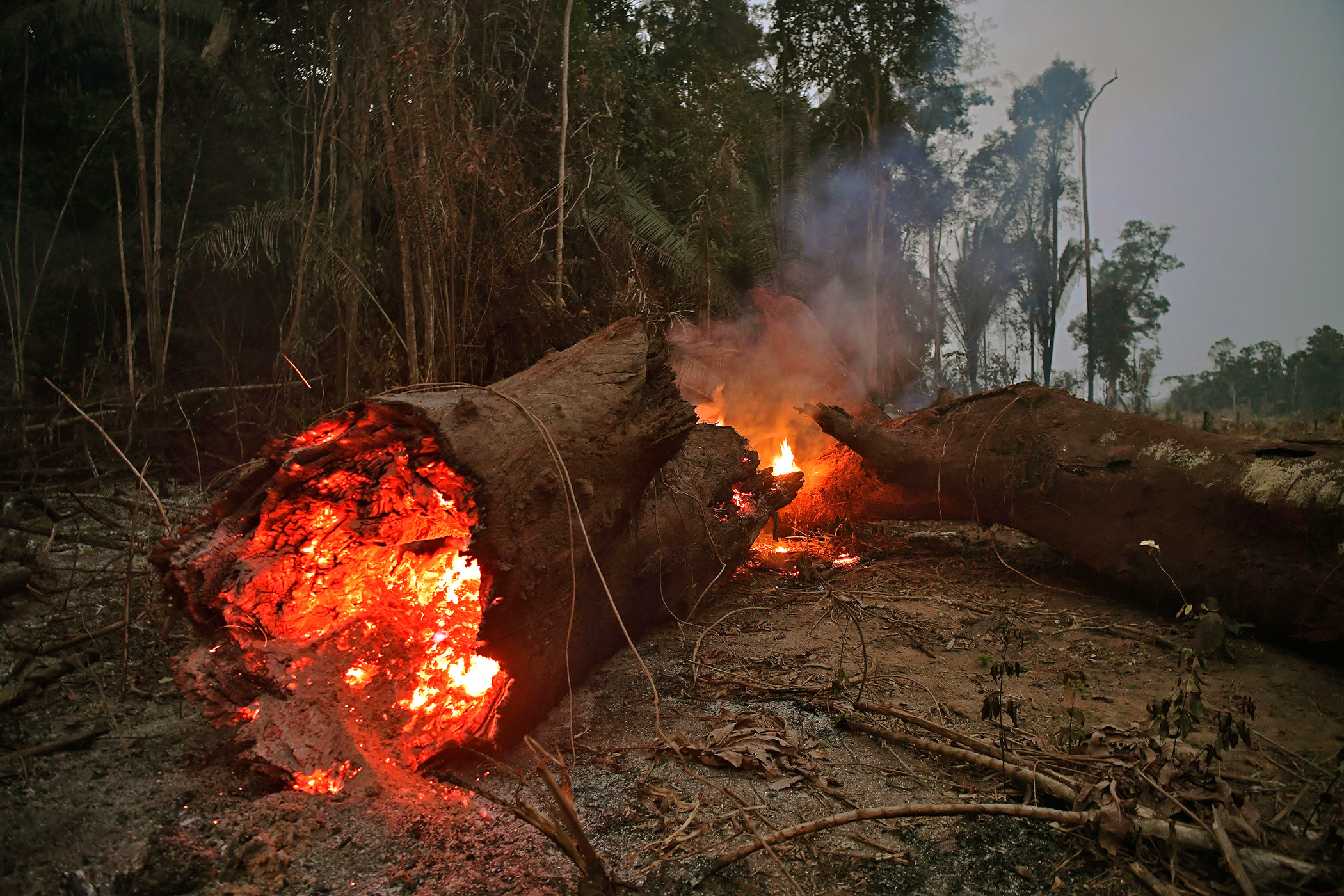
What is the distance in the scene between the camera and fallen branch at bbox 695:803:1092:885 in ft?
6.58

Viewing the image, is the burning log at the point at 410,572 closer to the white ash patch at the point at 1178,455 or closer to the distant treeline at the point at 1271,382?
the white ash patch at the point at 1178,455

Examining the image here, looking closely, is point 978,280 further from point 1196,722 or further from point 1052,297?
point 1196,722

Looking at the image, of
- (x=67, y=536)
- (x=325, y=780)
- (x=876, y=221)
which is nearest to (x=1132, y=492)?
(x=325, y=780)

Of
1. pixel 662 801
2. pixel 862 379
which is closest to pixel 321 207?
pixel 662 801

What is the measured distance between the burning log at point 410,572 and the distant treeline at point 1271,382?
48.2ft

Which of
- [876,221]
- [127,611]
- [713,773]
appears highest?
[876,221]

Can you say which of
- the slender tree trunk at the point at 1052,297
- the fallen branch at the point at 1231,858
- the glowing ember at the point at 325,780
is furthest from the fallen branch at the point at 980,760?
the slender tree trunk at the point at 1052,297

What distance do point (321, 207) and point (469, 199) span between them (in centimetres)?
248

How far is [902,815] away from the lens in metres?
2.13

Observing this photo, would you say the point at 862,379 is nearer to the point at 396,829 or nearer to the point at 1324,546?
the point at 1324,546

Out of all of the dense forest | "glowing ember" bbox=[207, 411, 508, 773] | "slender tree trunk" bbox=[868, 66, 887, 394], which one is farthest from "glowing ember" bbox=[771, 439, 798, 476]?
"slender tree trunk" bbox=[868, 66, 887, 394]

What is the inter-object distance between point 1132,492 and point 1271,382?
18.6 meters

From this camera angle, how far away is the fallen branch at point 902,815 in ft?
6.58

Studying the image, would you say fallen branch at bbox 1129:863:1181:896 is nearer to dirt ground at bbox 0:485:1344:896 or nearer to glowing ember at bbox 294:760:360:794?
dirt ground at bbox 0:485:1344:896
